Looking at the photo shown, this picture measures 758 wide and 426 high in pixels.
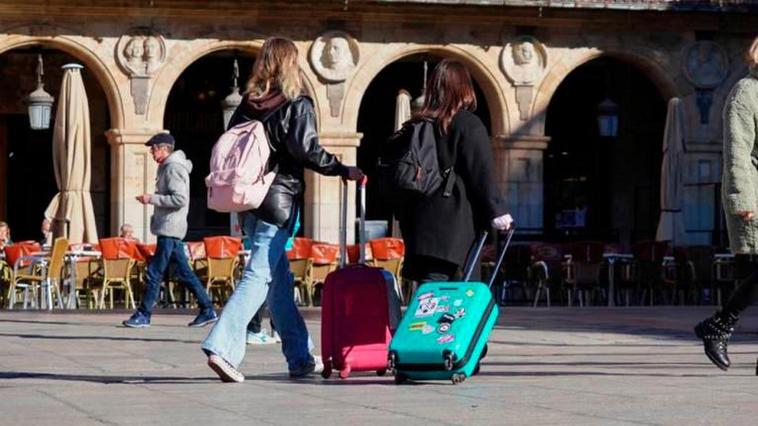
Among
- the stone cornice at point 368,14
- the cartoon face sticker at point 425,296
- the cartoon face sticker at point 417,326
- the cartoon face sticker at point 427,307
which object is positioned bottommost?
the cartoon face sticker at point 417,326

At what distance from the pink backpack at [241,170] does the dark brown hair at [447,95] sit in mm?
840

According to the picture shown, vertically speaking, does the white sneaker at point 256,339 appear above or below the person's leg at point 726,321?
below

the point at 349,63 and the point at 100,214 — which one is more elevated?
the point at 349,63

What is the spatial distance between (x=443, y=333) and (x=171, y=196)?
6.02 meters

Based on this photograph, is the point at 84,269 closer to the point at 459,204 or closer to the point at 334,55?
the point at 334,55

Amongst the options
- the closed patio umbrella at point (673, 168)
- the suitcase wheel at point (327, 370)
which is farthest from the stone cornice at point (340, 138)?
the suitcase wheel at point (327, 370)

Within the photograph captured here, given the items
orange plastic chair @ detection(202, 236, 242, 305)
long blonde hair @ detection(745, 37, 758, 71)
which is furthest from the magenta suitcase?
orange plastic chair @ detection(202, 236, 242, 305)

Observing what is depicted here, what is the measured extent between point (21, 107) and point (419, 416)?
79.8 ft

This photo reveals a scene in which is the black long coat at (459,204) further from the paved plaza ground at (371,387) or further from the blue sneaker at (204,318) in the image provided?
the blue sneaker at (204,318)

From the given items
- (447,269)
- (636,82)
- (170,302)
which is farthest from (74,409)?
(636,82)

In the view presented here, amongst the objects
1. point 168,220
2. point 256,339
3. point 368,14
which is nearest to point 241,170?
point 256,339

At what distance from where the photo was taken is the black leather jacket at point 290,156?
9.63 m

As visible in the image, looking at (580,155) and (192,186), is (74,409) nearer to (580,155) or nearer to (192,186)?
(192,186)

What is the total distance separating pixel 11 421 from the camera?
758 centimetres
